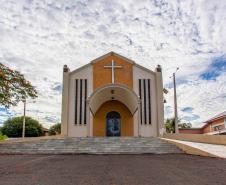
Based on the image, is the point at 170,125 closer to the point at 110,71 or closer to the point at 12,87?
the point at 110,71

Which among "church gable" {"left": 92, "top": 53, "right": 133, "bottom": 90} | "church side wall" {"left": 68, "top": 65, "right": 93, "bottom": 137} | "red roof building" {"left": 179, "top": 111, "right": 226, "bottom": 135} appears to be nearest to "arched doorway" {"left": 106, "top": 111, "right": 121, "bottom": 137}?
"church side wall" {"left": 68, "top": 65, "right": 93, "bottom": 137}

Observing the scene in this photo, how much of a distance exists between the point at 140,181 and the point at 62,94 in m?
19.1

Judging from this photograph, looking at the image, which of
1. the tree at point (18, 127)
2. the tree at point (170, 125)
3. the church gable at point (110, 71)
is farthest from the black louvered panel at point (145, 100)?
the tree at point (170, 125)

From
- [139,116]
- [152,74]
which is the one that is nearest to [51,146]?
[139,116]

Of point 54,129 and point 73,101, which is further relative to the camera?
point 54,129

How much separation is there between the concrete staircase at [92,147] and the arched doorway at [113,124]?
29.3 feet

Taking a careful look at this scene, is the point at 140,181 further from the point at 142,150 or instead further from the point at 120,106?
the point at 120,106

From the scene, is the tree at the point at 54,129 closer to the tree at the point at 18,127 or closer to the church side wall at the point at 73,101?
the tree at the point at 18,127

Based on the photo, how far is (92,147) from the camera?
14734 mm

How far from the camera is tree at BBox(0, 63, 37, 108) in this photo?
1587cm

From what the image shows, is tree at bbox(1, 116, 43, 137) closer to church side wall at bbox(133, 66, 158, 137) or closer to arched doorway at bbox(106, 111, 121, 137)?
arched doorway at bbox(106, 111, 121, 137)

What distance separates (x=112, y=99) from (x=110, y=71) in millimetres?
2755

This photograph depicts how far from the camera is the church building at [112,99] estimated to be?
2316cm

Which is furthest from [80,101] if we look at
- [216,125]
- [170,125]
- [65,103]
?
[170,125]
